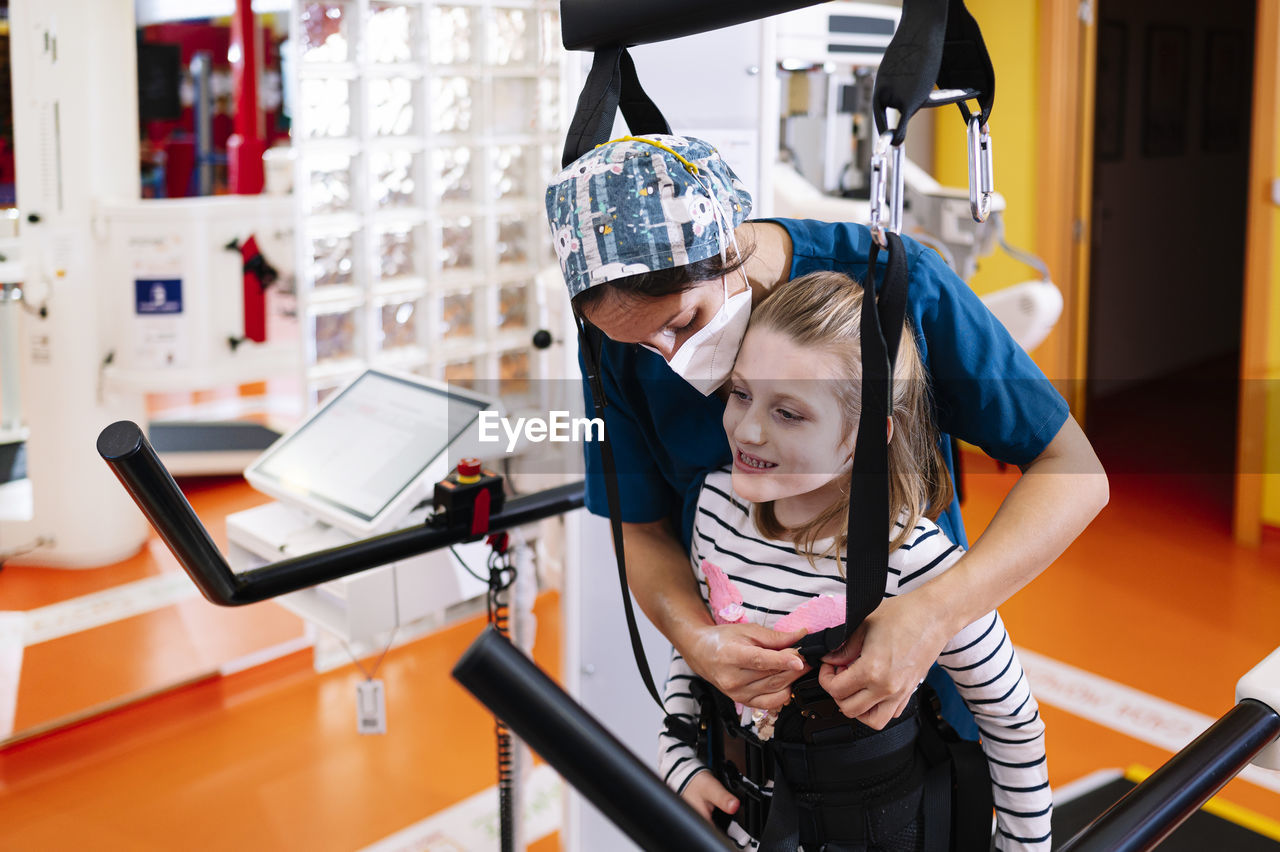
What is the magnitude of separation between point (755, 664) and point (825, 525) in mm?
147

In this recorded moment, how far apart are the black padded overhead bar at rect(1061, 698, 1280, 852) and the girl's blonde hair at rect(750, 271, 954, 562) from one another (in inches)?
10.7

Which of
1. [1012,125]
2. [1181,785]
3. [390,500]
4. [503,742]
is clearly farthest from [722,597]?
[1012,125]

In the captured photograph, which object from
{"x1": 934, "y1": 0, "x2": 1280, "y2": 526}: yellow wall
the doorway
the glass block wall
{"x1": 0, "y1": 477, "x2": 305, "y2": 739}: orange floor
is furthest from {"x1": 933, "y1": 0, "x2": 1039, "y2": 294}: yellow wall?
{"x1": 0, "y1": 477, "x2": 305, "y2": 739}: orange floor

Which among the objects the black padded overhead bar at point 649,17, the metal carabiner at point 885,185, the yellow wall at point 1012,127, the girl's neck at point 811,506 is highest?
the yellow wall at point 1012,127

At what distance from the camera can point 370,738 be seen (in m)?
2.98

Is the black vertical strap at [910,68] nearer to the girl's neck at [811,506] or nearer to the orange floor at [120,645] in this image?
the girl's neck at [811,506]

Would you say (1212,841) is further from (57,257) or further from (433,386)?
(57,257)

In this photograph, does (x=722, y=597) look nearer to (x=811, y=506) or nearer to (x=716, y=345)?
(x=811, y=506)

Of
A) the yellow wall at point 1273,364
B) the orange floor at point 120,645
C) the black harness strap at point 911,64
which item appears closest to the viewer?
the black harness strap at point 911,64

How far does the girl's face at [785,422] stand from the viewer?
0.92 m

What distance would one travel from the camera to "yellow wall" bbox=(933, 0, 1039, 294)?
190 inches

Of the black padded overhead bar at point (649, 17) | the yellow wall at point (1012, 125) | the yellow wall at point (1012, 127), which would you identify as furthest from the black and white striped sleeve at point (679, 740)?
the yellow wall at point (1012, 125)

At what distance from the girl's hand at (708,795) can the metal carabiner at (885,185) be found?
561 millimetres

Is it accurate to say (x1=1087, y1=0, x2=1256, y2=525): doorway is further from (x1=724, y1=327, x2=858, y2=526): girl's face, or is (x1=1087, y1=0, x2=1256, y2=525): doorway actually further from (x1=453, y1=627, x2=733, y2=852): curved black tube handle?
(x1=453, y1=627, x2=733, y2=852): curved black tube handle
